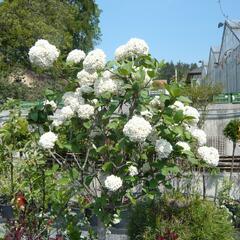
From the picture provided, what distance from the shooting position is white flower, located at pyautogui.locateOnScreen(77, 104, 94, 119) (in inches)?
134

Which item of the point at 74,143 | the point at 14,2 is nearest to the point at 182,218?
the point at 74,143

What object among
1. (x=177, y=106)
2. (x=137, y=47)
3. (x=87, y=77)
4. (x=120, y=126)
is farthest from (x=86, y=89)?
(x=177, y=106)

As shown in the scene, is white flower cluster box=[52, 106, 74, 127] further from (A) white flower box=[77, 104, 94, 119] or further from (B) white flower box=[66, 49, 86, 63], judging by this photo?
(B) white flower box=[66, 49, 86, 63]

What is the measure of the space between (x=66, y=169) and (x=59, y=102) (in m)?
0.50

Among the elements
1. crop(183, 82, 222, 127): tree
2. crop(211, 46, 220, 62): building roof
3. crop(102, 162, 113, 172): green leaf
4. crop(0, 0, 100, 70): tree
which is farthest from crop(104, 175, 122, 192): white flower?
crop(211, 46, 220, 62): building roof

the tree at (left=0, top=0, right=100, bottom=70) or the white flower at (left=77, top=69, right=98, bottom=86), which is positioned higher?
the tree at (left=0, top=0, right=100, bottom=70)

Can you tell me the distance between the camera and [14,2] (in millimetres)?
30750

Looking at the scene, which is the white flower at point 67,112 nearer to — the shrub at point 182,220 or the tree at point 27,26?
the shrub at point 182,220

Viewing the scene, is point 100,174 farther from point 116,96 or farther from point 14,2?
point 14,2

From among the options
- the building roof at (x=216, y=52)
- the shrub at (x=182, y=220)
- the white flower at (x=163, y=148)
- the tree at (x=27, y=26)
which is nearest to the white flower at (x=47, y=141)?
the white flower at (x=163, y=148)

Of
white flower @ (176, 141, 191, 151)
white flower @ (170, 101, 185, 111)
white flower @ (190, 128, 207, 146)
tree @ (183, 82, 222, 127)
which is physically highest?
tree @ (183, 82, 222, 127)

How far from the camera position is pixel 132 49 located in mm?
3396

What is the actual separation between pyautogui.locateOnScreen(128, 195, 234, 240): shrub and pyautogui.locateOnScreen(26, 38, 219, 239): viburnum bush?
39 cm

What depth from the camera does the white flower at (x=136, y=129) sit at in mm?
→ 3156
